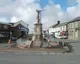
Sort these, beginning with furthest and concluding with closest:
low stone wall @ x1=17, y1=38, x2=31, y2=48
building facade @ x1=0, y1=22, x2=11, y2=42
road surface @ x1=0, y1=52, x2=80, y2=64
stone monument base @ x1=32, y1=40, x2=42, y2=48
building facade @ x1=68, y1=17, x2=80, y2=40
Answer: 1. building facade @ x1=68, y1=17, x2=80, y2=40
2. building facade @ x1=0, y1=22, x2=11, y2=42
3. stone monument base @ x1=32, y1=40, x2=42, y2=48
4. low stone wall @ x1=17, y1=38, x2=31, y2=48
5. road surface @ x1=0, y1=52, x2=80, y2=64

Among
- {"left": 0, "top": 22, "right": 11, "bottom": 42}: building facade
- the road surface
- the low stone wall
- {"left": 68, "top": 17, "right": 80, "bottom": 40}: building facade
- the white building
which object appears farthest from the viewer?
the white building

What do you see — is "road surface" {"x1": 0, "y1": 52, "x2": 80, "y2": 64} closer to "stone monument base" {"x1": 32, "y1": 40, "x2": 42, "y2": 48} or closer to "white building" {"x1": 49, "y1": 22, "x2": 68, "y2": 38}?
"stone monument base" {"x1": 32, "y1": 40, "x2": 42, "y2": 48}

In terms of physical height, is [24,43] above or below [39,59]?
above

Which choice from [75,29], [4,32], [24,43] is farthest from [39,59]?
[75,29]

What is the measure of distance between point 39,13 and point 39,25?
182cm

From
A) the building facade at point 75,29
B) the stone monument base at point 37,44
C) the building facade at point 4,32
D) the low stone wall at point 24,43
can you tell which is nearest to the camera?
the low stone wall at point 24,43

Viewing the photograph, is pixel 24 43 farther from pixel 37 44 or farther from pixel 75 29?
pixel 75 29

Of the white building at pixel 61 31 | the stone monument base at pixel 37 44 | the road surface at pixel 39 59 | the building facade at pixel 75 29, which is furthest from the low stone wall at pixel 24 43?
the white building at pixel 61 31

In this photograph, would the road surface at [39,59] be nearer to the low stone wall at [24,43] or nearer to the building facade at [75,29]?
the low stone wall at [24,43]

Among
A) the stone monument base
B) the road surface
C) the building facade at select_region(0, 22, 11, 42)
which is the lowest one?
the road surface

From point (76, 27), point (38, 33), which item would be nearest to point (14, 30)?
point (76, 27)

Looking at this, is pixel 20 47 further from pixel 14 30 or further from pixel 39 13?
pixel 14 30

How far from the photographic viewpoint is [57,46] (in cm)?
3597

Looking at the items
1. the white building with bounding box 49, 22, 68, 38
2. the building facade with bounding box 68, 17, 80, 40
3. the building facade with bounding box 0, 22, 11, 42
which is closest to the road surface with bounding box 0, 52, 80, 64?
the building facade with bounding box 0, 22, 11, 42
